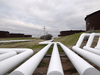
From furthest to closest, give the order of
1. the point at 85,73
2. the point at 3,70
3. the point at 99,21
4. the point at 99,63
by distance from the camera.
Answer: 1. the point at 99,21
2. the point at 99,63
3. the point at 3,70
4. the point at 85,73

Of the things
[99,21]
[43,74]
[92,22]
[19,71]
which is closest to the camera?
[19,71]

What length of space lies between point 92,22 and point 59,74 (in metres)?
28.6

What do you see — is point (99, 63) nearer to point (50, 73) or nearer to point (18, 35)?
point (50, 73)

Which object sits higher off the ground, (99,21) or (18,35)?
(99,21)

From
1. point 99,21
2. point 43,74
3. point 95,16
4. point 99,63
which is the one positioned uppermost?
point 95,16

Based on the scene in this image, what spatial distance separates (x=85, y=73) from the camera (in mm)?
1334

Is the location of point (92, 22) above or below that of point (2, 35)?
above

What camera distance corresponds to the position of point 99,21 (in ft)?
72.0

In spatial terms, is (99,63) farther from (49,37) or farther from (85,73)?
(49,37)

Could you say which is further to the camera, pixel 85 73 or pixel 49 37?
pixel 49 37

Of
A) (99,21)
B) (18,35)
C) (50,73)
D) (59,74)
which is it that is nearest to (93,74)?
(59,74)

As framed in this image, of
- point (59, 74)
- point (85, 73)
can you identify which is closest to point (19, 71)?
point (59, 74)

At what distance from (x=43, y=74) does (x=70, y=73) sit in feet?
3.94

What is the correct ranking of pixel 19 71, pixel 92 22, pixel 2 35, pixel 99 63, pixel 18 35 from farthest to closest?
pixel 18 35 → pixel 2 35 → pixel 92 22 → pixel 99 63 → pixel 19 71
